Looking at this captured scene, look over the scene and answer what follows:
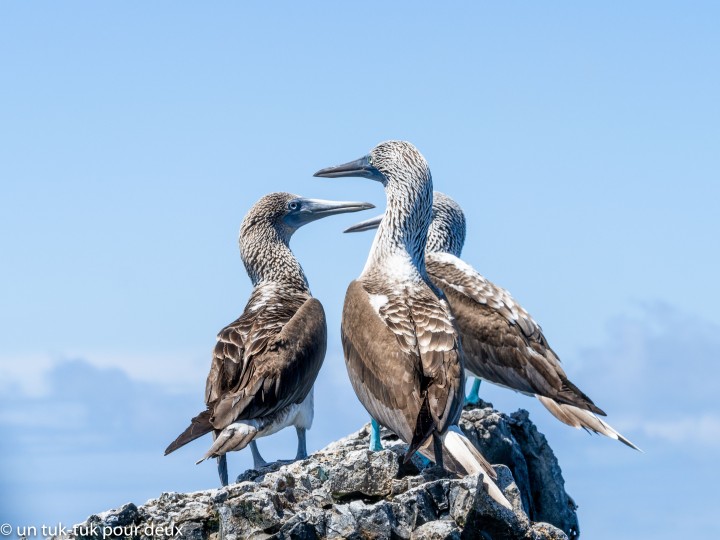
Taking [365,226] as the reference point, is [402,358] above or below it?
below

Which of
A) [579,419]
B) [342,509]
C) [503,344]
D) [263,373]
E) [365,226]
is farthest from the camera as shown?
[365,226]

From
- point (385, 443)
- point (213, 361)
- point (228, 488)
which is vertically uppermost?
point (213, 361)

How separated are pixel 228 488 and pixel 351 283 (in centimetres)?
291

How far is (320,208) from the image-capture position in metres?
15.2

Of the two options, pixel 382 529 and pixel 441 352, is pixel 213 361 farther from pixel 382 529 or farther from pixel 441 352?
pixel 382 529

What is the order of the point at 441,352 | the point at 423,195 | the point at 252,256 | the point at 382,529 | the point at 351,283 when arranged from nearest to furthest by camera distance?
the point at 382,529 → the point at 441,352 → the point at 351,283 → the point at 423,195 → the point at 252,256

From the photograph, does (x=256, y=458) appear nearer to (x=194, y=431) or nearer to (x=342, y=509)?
(x=194, y=431)

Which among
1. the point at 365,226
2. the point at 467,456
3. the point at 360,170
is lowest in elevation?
the point at 467,456

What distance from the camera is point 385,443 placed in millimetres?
11859

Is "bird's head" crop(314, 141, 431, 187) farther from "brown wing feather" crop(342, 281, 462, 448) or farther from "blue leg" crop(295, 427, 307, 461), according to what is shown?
"blue leg" crop(295, 427, 307, 461)

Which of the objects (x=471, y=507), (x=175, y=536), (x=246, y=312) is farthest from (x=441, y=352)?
(x=246, y=312)

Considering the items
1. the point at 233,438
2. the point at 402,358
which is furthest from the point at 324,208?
the point at 402,358

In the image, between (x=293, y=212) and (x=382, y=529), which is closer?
(x=382, y=529)

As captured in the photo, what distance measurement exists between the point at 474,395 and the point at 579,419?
4.10 feet
